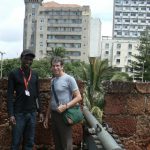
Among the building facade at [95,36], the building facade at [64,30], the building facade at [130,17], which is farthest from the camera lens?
the building facade at [130,17]

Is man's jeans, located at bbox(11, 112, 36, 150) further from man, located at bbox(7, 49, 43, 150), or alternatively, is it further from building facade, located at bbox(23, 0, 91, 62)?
building facade, located at bbox(23, 0, 91, 62)

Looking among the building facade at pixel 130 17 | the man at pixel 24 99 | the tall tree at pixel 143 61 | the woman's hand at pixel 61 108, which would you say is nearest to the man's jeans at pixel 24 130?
the man at pixel 24 99

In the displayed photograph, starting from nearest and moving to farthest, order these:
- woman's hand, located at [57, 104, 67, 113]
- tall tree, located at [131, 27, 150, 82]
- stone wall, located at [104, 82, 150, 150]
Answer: woman's hand, located at [57, 104, 67, 113] → stone wall, located at [104, 82, 150, 150] → tall tree, located at [131, 27, 150, 82]

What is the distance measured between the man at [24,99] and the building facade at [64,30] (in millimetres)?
126513

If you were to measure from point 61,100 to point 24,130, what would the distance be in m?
0.55

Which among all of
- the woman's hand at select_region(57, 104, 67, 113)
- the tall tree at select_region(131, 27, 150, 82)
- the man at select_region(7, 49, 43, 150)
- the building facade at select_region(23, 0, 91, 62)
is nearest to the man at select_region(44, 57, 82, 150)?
the woman's hand at select_region(57, 104, 67, 113)

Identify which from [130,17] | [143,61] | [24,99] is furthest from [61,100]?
[130,17]

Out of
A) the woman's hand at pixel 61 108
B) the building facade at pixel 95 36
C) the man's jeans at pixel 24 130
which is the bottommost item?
the man's jeans at pixel 24 130

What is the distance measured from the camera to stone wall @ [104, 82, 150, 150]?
16.2ft

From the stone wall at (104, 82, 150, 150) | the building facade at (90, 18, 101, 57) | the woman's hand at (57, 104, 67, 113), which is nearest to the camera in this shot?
the woman's hand at (57, 104, 67, 113)

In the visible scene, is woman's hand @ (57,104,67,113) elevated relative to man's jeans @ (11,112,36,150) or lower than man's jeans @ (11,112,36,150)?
elevated

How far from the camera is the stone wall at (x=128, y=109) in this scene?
16.2ft

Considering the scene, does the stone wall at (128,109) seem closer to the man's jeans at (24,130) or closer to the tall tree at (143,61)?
the man's jeans at (24,130)

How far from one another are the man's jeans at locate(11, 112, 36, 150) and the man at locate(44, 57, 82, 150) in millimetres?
241
